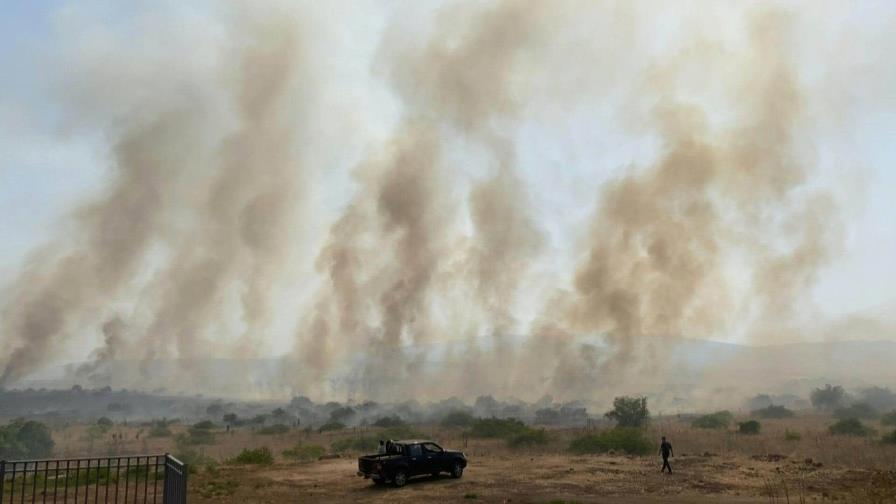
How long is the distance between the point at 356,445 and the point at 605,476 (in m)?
20.1

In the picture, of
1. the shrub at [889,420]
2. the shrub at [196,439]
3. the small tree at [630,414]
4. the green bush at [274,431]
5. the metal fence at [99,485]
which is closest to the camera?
the metal fence at [99,485]

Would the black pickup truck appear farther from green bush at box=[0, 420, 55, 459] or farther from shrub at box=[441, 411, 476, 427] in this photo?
shrub at box=[441, 411, 476, 427]

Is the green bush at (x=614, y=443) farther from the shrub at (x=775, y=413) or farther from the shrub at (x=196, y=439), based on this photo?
the shrub at (x=775, y=413)

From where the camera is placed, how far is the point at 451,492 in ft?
63.0

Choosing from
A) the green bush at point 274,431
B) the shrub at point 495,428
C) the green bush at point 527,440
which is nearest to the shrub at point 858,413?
the shrub at point 495,428

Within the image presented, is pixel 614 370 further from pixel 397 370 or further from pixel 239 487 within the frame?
pixel 239 487

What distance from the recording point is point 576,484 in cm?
2106

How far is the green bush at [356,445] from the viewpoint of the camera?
37.1 metres

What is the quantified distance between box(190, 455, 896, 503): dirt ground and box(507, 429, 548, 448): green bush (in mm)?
9140

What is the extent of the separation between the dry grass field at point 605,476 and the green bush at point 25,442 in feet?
→ 16.2

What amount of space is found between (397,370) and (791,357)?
486 ft

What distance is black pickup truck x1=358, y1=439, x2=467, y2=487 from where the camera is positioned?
20328mm

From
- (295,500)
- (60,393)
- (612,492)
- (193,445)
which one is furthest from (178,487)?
(60,393)

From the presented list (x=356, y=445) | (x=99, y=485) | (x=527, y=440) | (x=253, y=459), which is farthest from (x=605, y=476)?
(x=356, y=445)
